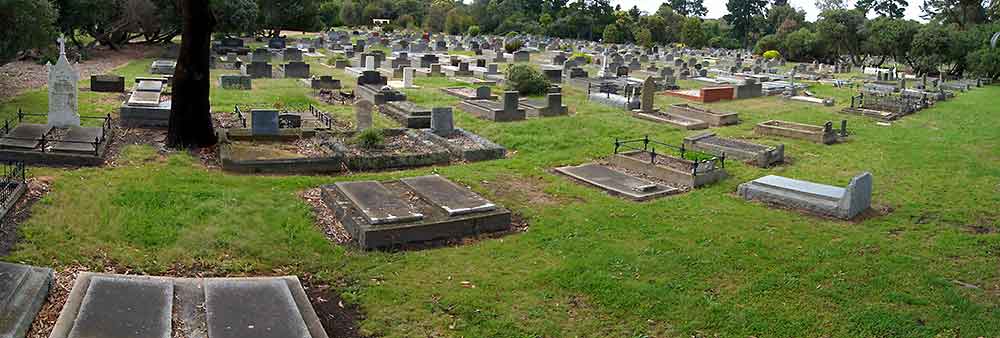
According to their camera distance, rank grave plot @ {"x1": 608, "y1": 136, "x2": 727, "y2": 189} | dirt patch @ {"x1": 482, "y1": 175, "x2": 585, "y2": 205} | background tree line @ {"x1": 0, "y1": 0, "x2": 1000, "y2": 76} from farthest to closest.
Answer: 1. background tree line @ {"x1": 0, "y1": 0, "x2": 1000, "y2": 76}
2. grave plot @ {"x1": 608, "y1": 136, "x2": 727, "y2": 189}
3. dirt patch @ {"x1": 482, "y1": 175, "x2": 585, "y2": 205}

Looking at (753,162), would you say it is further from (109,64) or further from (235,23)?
(235,23)

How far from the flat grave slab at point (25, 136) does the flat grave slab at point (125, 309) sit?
662 cm

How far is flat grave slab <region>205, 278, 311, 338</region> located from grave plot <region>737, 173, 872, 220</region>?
8276 mm

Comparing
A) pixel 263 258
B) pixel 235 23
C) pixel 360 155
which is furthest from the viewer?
pixel 235 23

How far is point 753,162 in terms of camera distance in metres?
16.5

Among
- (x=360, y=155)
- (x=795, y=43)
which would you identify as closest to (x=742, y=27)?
(x=795, y=43)

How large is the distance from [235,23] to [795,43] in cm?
4169

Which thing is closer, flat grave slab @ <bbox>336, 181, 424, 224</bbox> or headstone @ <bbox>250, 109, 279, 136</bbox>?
flat grave slab @ <bbox>336, 181, 424, 224</bbox>

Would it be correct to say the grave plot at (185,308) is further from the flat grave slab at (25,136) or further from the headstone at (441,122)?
the headstone at (441,122)

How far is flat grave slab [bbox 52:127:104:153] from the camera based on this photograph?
13.5 m

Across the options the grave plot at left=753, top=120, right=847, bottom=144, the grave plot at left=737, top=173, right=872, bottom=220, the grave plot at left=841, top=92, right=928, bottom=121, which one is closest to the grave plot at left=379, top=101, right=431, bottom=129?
the grave plot at left=737, top=173, right=872, bottom=220

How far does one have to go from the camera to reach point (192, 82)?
49.2 feet

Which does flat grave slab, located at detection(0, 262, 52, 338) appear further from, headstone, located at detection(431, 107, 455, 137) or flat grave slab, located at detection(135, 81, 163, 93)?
flat grave slab, located at detection(135, 81, 163, 93)

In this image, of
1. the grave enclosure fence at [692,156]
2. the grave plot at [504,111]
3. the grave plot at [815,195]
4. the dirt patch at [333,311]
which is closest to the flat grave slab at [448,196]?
the dirt patch at [333,311]
